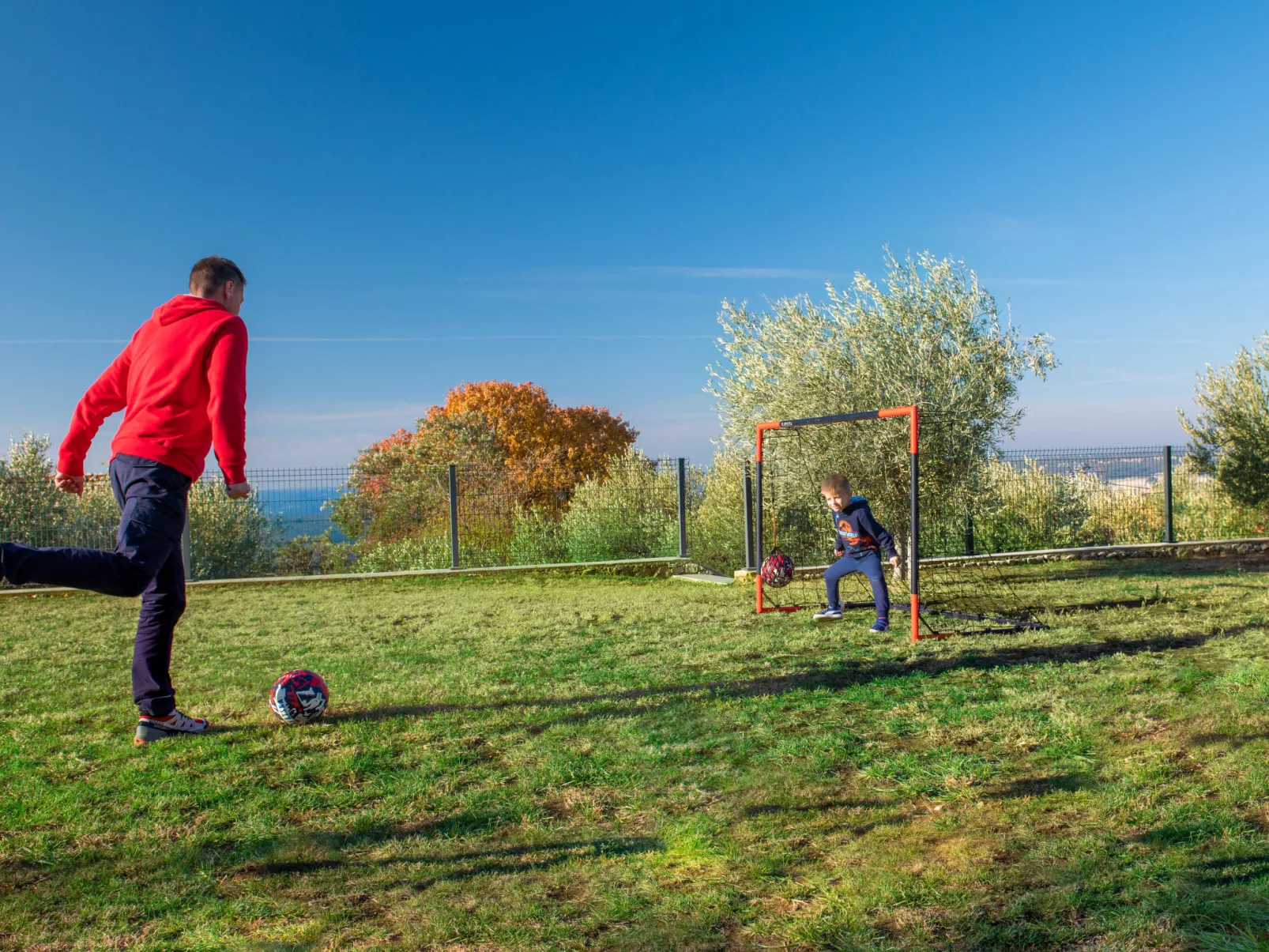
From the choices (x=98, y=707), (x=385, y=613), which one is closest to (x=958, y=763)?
(x=98, y=707)

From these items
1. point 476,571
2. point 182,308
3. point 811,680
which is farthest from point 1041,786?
point 476,571

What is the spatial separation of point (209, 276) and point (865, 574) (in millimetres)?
5599

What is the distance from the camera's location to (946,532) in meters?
13.8

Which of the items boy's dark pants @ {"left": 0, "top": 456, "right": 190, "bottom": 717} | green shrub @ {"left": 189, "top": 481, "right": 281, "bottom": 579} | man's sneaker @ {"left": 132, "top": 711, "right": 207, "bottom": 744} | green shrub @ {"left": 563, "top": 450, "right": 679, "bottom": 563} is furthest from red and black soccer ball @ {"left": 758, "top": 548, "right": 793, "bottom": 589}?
green shrub @ {"left": 189, "top": 481, "right": 281, "bottom": 579}

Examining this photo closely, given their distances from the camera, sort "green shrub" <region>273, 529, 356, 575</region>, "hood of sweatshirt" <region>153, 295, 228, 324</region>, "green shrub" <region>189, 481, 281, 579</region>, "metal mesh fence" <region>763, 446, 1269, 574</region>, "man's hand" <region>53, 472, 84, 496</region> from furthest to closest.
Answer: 1. "green shrub" <region>189, 481, 281, 579</region>
2. "green shrub" <region>273, 529, 356, 575</region>
3. "metal mesh fence" <region>763, 446, 1269, 574</region>
4. "man's hand" <region>53, 472, 84, 496</region>
5. "hood of sweatshirt" <region>153, 295, 228, 324</region>

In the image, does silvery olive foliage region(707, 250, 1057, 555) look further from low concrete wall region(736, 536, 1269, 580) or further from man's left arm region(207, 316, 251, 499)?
man's left arm region(207, 316, 251, 499)

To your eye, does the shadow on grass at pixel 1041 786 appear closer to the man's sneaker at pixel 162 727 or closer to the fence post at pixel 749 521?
the man's sneaker at pixel 162 727

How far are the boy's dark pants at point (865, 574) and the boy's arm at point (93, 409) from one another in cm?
559

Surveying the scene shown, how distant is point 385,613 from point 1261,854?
26.3 ft

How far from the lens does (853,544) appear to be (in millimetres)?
7828

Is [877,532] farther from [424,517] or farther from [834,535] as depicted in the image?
[424,517]

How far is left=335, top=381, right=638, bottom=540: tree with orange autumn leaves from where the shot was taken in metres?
13.9

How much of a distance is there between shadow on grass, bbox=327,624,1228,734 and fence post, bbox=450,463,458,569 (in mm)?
8289

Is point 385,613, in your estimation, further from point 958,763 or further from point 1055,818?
point 1055,818
